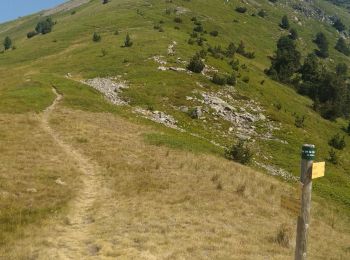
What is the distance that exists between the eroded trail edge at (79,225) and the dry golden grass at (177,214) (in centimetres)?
7

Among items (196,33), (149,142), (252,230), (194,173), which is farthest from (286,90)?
(252,230)

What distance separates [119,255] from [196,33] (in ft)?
267

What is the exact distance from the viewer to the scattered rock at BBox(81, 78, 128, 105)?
180ft

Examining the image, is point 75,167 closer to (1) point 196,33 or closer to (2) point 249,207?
(2) point 249,207

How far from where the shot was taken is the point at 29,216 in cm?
2003

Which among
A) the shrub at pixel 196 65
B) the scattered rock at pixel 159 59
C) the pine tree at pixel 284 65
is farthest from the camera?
the pine tree at pixel 284 65

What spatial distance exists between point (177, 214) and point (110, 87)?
40345mm

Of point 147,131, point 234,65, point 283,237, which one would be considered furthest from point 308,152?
point 234,65

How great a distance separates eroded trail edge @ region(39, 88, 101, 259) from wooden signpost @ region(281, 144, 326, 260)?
25.1 ft

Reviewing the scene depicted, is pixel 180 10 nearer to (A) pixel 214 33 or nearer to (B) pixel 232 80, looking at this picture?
(A) pixel 214 33

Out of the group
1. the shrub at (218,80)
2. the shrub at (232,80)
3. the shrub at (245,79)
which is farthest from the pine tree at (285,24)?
the shrub at (218,80)

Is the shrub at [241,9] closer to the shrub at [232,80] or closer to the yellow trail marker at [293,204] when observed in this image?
the shrub at [232,80]

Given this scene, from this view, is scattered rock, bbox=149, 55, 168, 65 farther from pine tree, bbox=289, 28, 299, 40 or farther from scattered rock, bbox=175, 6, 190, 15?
pine tree, bbox=289, 28, 299, 40

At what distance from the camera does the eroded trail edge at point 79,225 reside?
1658 cm
